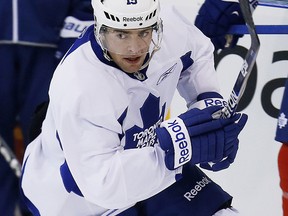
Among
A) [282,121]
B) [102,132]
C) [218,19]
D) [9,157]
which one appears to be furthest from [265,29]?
[9,157]

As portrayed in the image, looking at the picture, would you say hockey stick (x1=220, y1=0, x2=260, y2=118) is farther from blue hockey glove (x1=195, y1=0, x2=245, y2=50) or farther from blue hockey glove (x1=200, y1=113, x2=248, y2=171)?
blue hockey glove (x1=195, y1=0, x2=245, y2=50)

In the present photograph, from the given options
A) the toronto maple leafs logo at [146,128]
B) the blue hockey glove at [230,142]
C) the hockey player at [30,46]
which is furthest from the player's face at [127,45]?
the hockey player at [30,46]

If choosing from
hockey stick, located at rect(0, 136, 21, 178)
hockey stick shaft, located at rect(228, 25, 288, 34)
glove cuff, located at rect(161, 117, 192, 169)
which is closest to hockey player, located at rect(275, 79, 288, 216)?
hockey stick shaft, located at rect(228, 25, 288, 34)

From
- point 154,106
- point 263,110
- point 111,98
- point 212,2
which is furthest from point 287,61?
point 111,98

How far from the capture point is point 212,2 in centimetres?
219

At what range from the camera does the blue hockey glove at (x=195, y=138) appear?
1728mm

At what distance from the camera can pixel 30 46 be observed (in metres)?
2.40

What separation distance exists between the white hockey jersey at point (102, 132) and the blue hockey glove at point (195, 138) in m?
0.05

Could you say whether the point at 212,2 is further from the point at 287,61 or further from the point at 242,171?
the point at 242,171

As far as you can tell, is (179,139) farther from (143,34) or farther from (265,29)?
(265,29)

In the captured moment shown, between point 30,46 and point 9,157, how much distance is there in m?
0.37

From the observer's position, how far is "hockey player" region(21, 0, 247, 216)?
67.4 inches

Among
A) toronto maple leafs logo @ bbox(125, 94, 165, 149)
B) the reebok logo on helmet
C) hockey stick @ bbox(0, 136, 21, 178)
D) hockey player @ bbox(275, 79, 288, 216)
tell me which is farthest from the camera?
hockey stick @ bbox(0, 136, 21, 178)

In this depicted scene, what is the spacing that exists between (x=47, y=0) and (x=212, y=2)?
514 mm
